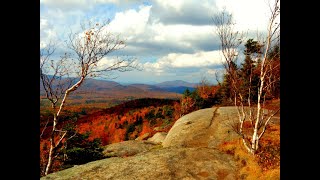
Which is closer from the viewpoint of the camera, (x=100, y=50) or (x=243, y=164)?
(x=243, y=164)

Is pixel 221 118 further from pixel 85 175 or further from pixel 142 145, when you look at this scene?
pixel 85 175
